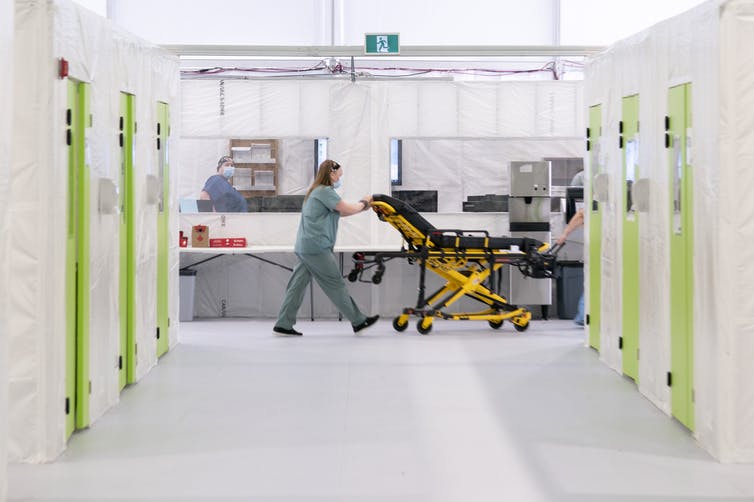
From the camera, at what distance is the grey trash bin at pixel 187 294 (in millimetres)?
9508

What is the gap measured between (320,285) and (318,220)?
62cm

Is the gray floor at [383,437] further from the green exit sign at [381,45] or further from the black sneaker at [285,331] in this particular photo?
the green exit sign at [381,45]

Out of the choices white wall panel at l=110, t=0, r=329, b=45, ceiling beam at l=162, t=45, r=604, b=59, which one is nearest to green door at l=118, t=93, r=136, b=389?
ceiling beam at l=162, t=45, r=604, b=59

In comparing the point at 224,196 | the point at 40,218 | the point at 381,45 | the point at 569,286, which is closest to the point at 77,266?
the point at 40,218

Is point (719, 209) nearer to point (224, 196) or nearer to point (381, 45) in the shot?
point (381, 45)

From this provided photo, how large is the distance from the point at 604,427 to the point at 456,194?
6226 millimetres

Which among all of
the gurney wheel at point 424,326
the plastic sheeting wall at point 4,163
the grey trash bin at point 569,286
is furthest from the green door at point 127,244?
the grey trash bin at point 569,286

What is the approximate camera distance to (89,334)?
4953mm

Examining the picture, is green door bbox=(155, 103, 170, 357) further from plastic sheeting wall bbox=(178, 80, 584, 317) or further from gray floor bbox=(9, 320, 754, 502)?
plastic sheeting wall bbox=(178, 80, 584, 317)

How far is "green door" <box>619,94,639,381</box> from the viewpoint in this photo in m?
5.93

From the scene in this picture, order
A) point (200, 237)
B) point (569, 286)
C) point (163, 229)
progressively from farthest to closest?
1. point (569, 286)
2. point (200, 237)
3. point (163, 229)

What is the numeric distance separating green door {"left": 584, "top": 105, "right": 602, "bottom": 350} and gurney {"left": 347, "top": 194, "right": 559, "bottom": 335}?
1.04 metres

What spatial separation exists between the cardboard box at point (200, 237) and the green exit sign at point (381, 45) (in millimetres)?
3086

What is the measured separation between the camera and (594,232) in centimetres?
746
